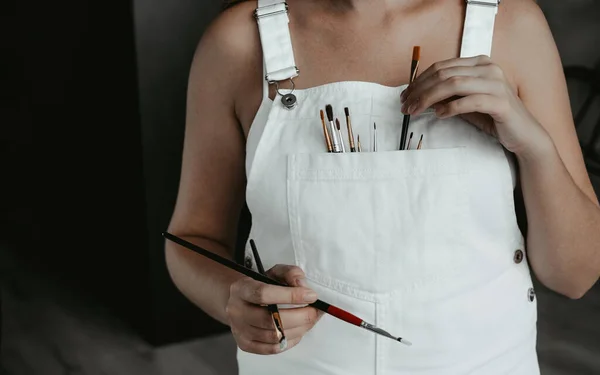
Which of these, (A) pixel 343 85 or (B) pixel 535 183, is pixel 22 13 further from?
(B) pixel 535 183

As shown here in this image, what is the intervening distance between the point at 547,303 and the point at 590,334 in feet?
0.63

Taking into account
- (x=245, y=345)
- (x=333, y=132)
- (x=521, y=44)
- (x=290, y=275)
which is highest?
(x=521, y=44)

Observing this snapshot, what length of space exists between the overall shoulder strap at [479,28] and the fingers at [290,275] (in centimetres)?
39

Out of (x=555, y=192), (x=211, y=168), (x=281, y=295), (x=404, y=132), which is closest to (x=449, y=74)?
(x=404, y=132)

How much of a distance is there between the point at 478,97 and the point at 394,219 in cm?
20

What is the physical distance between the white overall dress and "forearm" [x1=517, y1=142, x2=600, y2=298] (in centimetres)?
3

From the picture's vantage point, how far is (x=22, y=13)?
364 centimetres

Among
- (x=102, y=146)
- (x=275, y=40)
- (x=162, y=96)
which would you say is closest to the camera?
(x=275, y=40)

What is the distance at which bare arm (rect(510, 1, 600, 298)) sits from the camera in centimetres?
92

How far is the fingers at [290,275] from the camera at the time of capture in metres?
0.82

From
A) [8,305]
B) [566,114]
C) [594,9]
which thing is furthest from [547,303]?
[8,305]

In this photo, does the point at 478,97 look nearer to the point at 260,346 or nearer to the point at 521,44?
the point at 521,44

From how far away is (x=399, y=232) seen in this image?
93 cm

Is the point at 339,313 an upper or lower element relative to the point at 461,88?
lower
